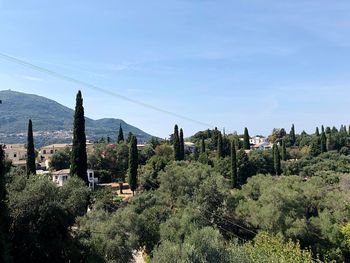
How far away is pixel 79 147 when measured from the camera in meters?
30.3

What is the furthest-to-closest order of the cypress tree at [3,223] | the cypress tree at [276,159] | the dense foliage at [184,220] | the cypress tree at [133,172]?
the cypress tree at [276,159] < the cypress tree at [133,172] < the dense foliage at [184,220] < the cypress tree at [3,223]

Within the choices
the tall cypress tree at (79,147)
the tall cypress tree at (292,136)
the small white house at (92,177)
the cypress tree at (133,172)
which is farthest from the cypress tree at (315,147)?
the tall cypress tree at (79,147)

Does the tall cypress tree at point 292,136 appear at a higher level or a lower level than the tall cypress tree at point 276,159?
higher

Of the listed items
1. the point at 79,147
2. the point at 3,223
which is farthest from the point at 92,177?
the point at 3,223

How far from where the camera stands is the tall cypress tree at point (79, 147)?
1176 inches

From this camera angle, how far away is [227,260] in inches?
681

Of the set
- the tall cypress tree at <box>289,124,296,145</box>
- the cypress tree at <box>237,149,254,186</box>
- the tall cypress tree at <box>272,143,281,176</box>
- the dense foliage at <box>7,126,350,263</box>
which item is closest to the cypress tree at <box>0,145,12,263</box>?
the dense foliage at <box>7,126,350,263</box>

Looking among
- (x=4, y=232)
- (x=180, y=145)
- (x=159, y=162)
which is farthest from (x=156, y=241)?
(x=180, y=145)

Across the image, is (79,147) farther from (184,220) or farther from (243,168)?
(243,168)

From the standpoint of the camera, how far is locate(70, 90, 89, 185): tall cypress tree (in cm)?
2988

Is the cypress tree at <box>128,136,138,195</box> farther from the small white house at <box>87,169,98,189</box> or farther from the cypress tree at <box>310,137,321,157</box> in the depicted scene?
the cypress tree at <box>310,137,321,157</box>

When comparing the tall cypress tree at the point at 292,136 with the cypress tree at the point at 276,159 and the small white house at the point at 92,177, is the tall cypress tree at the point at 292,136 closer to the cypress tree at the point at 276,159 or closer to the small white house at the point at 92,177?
the cypress tree at the point at 276,159

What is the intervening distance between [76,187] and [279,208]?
17786mm

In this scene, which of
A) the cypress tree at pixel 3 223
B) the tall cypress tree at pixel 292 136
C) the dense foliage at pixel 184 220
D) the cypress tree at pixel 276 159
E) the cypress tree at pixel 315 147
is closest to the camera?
the cypress tree at pixel 3 223
